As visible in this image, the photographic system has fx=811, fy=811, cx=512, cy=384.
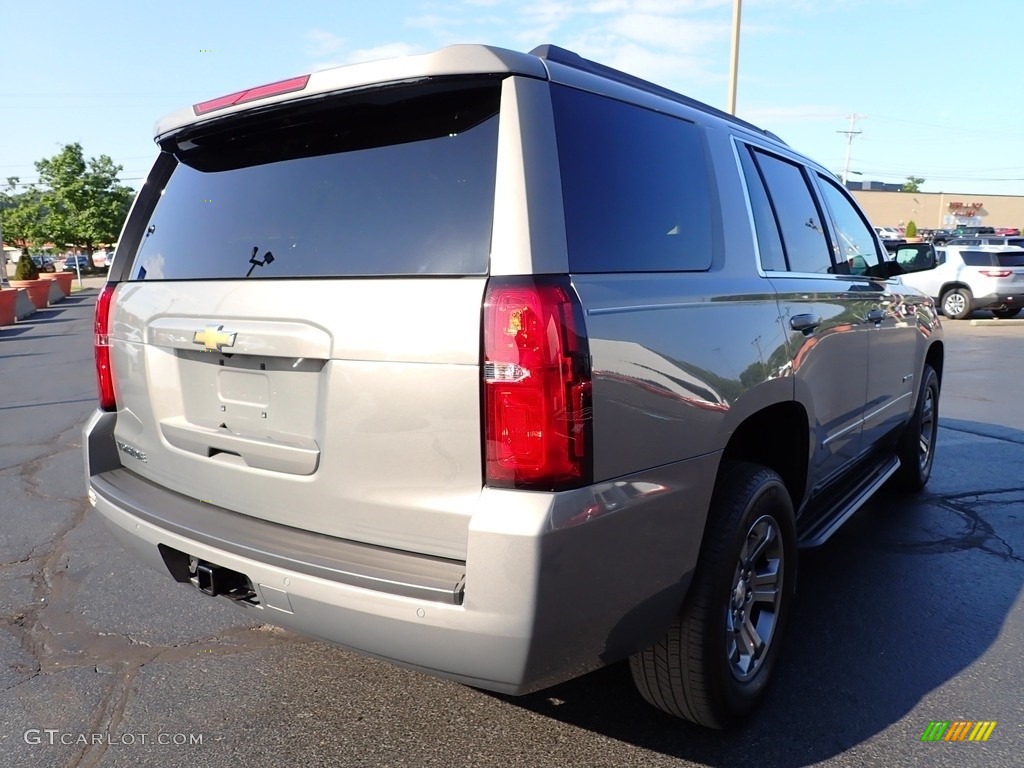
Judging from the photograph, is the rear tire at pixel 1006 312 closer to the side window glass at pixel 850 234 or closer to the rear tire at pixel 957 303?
the rear tire at pixel 957 303

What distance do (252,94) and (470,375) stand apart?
1.20 metres

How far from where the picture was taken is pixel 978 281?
18.3 m

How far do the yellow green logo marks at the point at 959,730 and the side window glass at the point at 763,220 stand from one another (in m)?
1.68

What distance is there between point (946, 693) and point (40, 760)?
307cm

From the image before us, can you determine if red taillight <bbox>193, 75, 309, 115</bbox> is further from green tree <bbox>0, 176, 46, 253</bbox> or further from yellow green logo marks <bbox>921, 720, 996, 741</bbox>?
green tree <bbox>0, 176, 46, 253</bbox>

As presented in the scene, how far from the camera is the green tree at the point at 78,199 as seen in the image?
52094 mm

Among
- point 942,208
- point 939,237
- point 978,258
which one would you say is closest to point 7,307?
point 978,258

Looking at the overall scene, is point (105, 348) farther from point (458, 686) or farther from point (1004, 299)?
point (1004, 299)

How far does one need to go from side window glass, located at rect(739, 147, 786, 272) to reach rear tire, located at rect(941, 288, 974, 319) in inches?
711

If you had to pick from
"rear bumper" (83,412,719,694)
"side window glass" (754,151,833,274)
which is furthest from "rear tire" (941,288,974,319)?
"rear bumper" (83,412,719,694)

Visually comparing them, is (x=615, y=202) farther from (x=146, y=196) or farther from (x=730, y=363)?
(x=146, y=196)

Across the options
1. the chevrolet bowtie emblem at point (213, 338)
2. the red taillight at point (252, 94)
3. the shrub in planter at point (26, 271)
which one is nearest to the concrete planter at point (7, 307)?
the shrub in planter at point (26, 271)

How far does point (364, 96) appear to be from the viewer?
7.41ft

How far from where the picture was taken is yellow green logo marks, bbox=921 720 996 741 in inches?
105
